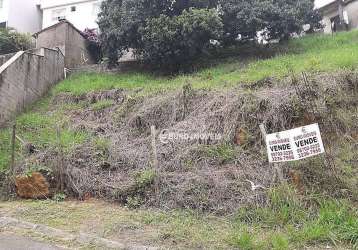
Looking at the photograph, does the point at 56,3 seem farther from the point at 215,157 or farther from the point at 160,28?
the point at 215,157

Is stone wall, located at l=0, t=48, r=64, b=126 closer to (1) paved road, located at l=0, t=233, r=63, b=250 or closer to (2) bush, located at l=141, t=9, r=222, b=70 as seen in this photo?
(2) bush, located at l=141, t=9, r=222, b=70

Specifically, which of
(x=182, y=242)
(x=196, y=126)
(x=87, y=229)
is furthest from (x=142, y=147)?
(x=182, y=242)

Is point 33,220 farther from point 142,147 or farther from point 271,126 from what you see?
point 271,126

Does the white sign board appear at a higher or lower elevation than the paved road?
higher

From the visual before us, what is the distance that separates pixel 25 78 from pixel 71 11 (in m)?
14.0

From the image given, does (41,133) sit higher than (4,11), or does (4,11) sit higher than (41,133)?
(4,11)

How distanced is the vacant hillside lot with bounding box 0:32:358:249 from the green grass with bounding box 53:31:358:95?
10 centimetres

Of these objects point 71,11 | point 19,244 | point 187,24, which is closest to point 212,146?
point 19,244

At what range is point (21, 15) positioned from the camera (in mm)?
24828

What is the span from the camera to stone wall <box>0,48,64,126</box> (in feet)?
37.1

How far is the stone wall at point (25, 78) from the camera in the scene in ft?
37.1

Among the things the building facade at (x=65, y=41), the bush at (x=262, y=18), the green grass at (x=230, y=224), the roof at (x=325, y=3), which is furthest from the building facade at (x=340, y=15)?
the green grass at (x=230, y=224)

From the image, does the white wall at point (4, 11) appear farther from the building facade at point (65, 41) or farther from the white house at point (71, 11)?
the building facade at point (65, 41)

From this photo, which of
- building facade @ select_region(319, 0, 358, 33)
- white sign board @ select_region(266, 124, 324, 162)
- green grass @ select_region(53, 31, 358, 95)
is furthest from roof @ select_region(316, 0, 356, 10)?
white sign board @ select_region(266, 124, 324, 162)
